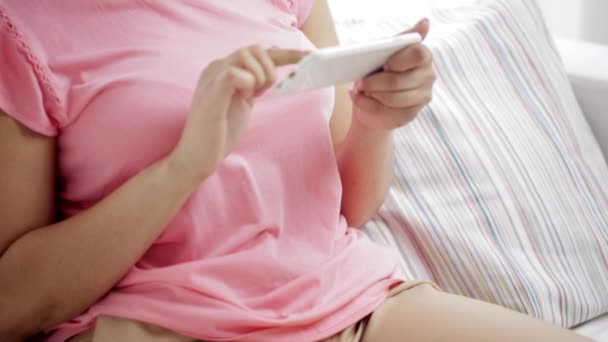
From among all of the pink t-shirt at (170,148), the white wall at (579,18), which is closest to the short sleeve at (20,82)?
the pink t-shirt at (170,148)

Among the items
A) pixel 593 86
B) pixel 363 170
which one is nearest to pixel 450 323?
pixel 363 170

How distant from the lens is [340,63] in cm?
77

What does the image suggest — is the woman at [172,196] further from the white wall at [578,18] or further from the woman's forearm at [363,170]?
the white wall at [578,18]

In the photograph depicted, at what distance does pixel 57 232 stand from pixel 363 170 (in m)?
0.37

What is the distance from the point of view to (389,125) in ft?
3.29

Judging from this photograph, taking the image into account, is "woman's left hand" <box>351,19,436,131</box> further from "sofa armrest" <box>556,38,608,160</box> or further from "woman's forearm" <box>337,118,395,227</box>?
"sofa armrest" <box>556,38,608,160</box>

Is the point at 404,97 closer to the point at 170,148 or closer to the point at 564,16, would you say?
the point at 170,148

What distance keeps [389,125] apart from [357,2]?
0.70 meters

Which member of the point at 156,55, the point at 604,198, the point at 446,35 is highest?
the point at 156,55

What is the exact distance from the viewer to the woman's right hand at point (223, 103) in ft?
2.54

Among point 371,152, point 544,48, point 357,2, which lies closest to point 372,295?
point 371,152

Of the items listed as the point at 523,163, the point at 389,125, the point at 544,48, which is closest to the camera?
the point at 389,125

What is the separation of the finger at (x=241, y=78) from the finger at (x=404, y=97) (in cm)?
21

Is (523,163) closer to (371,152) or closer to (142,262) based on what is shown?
(371,152)
